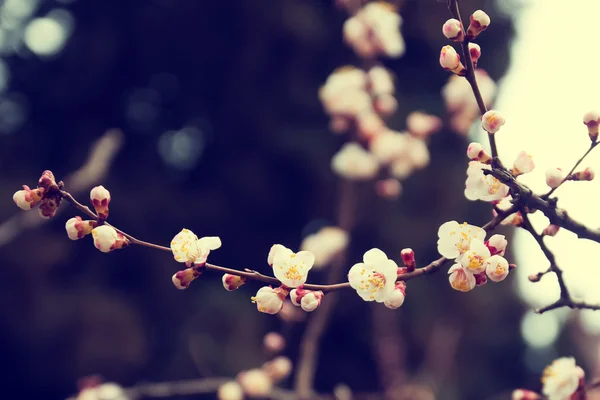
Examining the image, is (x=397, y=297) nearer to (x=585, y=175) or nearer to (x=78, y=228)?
(x=585, y=175)

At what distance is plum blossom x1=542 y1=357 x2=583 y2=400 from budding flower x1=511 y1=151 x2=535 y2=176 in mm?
384

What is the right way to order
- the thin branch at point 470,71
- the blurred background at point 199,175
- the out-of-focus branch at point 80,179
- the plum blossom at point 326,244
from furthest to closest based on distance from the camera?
the blurred background at point 199,175 → the plum blossom at point 326,244 → the out-of-focus branch at point 80,179 → the thin branch at point 470,71

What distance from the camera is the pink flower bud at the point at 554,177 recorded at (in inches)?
27.3

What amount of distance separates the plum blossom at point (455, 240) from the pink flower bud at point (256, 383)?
1.05m

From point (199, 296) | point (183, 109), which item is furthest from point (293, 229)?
point (183, 109)

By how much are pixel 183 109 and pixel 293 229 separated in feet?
5.39

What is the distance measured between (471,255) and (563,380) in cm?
38

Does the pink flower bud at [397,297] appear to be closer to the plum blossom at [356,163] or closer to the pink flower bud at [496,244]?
the pink flower bud at [496,244]

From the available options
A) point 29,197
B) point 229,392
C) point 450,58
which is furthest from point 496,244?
point 229,392

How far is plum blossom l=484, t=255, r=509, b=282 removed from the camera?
2.26 ft

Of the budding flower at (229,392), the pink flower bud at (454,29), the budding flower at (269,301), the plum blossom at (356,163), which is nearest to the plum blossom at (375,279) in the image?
the budding flower at (269,301)

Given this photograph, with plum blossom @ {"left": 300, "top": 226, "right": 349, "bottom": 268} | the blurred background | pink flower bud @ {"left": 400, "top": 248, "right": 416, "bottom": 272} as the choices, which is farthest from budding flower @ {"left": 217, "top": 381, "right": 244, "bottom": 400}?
the blurred background

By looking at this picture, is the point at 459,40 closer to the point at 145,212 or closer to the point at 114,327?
the point at 114,327

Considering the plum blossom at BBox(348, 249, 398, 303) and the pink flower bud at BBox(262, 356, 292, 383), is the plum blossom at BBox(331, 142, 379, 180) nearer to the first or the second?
the pink flower bud at BBox(262, 356, 292, 383)
